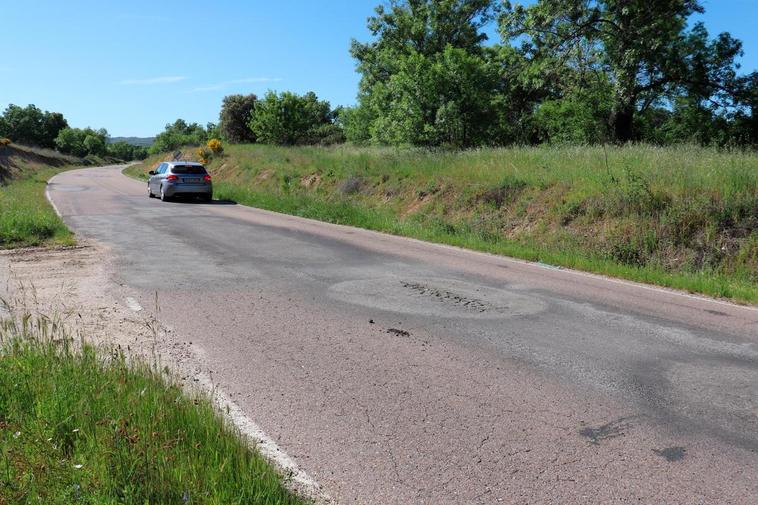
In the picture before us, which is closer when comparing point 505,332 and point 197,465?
point 197,465

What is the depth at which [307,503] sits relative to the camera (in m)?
2.98

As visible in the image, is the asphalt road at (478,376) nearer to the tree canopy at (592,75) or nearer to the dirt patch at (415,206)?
the dirt patch at (415,206)

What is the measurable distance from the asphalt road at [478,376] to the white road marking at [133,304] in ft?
0.39

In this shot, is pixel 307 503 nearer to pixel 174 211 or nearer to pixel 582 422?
pixel 582 422

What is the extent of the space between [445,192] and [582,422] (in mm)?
14191

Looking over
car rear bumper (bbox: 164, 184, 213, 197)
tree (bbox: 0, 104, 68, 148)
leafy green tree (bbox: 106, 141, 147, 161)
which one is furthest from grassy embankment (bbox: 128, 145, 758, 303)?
leafy green tree (bbox: 106, 141, 147, 161)

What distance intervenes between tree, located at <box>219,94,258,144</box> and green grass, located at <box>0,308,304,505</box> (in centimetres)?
6879

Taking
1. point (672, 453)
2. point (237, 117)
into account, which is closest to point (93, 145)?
point (237, 117)

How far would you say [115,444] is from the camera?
3.03 meters

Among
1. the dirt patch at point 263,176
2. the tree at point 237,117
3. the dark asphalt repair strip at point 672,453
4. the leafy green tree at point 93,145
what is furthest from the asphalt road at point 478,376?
the leafy green tree at point 93,145

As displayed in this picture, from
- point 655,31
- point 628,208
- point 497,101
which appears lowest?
point 628,208

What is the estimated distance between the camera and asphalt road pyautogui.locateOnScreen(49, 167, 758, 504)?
342 cm

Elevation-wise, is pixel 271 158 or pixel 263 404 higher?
pixel 271 158

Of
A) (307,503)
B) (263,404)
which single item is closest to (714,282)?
(263,404)
